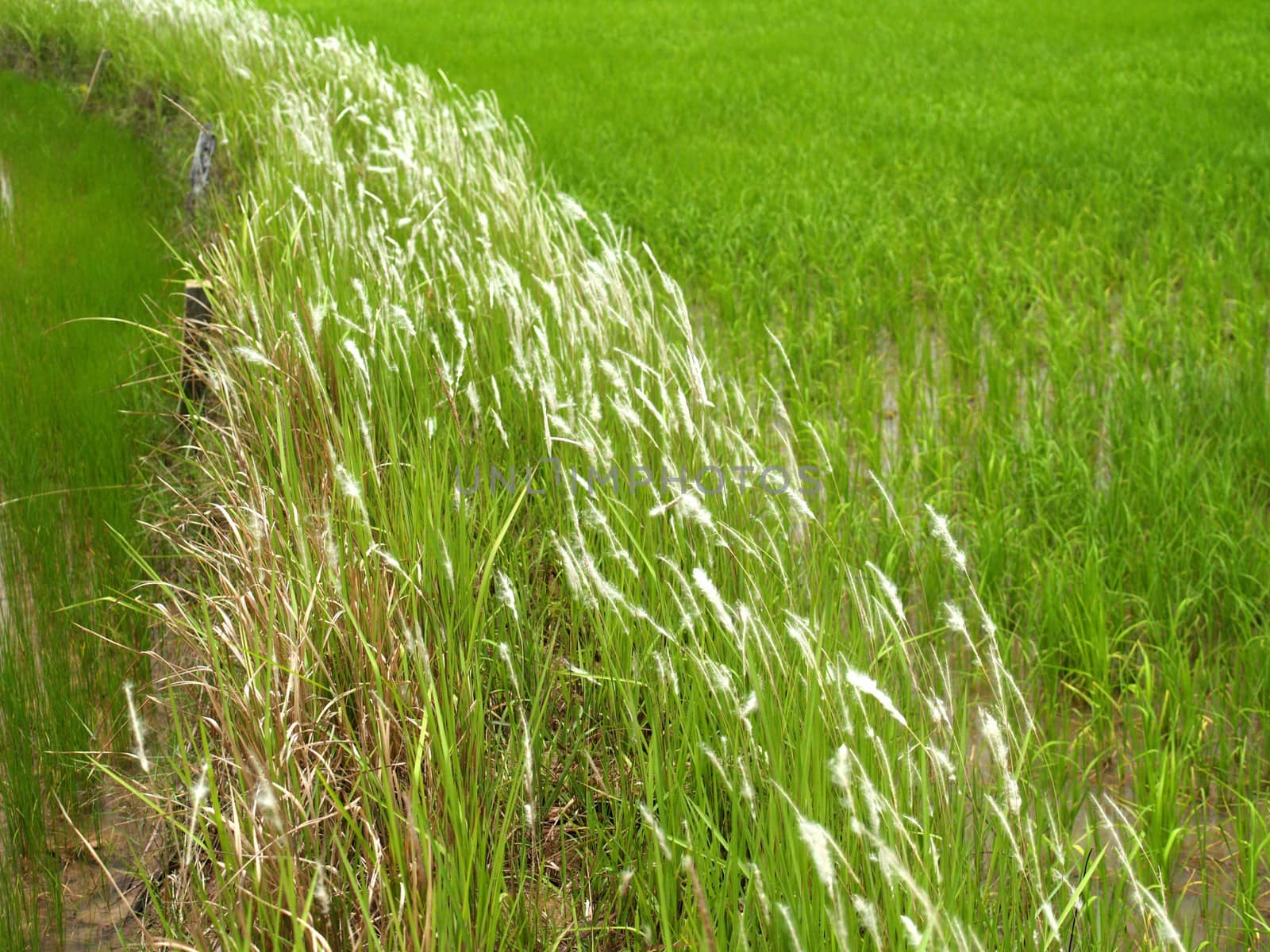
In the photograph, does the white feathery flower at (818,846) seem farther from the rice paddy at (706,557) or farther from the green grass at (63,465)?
the green grass at (63,465)

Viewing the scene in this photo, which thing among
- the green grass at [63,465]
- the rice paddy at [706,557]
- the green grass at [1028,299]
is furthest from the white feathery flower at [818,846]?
the green grass at [63,465]

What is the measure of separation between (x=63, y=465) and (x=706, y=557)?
1840mm

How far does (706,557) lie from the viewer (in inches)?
75.5

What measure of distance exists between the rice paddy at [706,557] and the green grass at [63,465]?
11 centimetres

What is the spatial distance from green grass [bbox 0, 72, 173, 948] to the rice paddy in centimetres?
11

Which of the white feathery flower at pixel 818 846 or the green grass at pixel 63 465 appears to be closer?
the white feathery flower at pixel 818 846

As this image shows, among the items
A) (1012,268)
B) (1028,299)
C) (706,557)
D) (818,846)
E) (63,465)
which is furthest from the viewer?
(1012,268)

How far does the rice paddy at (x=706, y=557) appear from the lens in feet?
4.50

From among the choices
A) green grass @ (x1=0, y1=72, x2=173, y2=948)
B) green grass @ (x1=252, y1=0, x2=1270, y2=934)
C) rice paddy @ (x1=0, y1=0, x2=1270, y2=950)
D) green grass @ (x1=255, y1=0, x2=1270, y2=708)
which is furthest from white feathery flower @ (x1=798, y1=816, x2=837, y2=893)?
green grass @ (x1=255, y1=0, x2=1270, y2=708)

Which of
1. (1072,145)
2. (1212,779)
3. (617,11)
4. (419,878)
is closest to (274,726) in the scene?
(419,878)

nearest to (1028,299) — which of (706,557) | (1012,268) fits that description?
(1012,268)

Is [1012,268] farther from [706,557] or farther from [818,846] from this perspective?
[818,846]

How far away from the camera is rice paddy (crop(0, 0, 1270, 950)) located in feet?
4.50

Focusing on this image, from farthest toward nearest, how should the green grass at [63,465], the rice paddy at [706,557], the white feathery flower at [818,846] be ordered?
the green grass at [63,465], the rice paddy at [706,557], the white feathery flower at [818,846]
